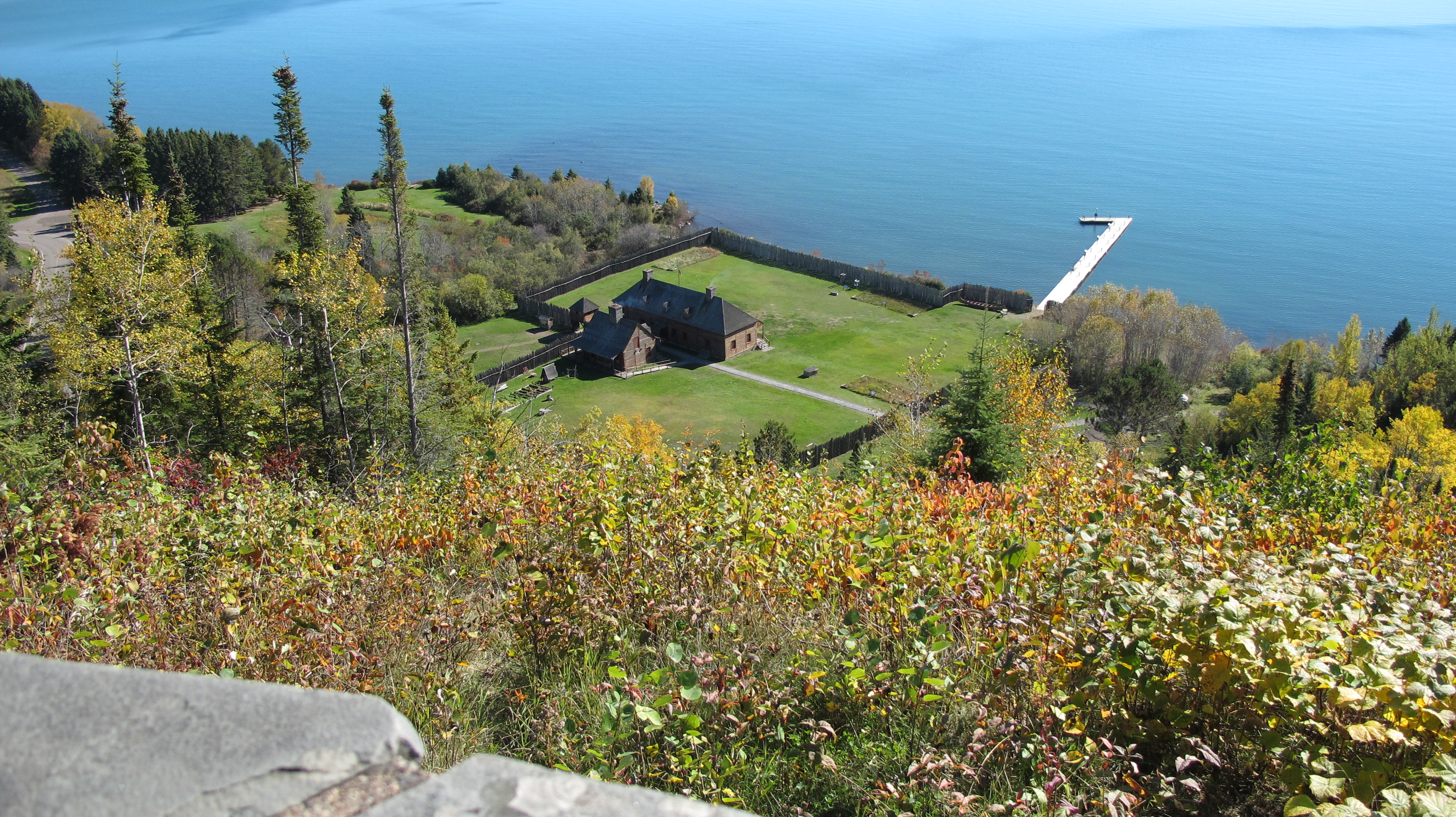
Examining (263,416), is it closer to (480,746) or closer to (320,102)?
(480,746)

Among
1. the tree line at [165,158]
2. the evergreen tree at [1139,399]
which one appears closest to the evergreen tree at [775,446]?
the evergreen tree at [1139,399]

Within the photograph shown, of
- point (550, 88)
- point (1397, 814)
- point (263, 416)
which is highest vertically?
point (550, 88)

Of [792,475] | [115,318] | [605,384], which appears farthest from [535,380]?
[792,475]

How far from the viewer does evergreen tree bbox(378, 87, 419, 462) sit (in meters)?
24.9

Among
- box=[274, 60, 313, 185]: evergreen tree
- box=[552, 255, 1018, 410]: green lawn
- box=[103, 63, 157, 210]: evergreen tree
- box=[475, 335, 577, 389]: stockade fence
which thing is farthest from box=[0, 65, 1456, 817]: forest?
box=[552, 255, 1018, 410]: green lawn

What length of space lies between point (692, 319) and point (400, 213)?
31332 mm

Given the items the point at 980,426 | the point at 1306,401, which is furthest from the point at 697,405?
the point at 980,426

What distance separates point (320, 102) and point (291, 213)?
117 meters

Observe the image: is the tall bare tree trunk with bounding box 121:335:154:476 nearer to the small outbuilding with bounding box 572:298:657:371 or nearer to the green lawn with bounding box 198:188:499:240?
the small outbuilding with bounding box 572:298:657:371

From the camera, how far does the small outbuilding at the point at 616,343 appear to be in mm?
53062

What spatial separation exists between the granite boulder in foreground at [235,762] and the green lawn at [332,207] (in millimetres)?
74704

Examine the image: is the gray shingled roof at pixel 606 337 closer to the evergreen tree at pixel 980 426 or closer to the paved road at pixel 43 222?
the paved road at pixel 43 222

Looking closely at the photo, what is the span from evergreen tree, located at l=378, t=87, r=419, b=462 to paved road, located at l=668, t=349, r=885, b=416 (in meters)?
23.6

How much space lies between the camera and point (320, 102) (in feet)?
445
